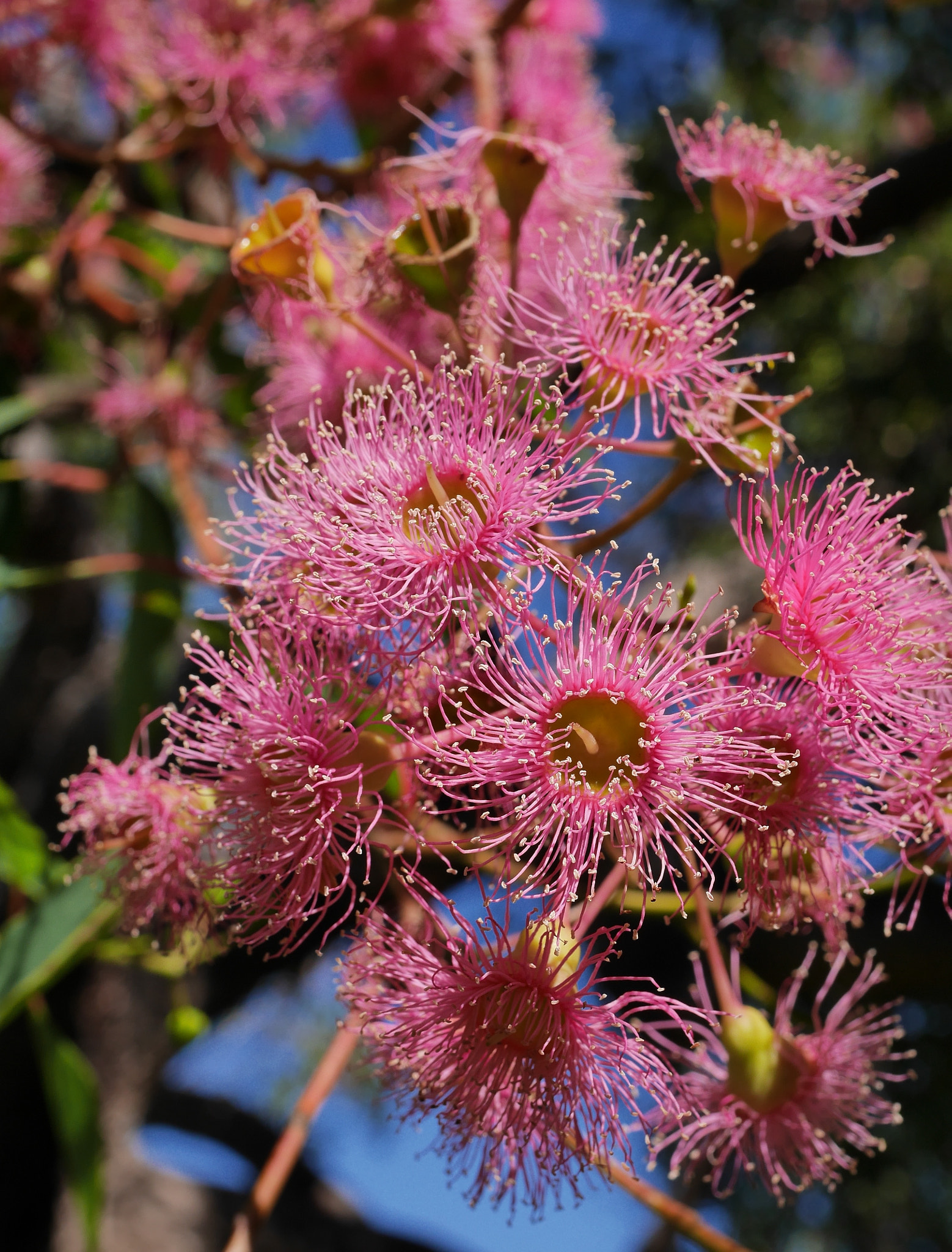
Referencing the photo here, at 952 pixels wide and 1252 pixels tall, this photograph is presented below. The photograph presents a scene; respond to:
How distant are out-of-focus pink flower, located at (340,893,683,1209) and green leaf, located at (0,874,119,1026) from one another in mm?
581

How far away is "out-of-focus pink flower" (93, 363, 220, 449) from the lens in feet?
5.71

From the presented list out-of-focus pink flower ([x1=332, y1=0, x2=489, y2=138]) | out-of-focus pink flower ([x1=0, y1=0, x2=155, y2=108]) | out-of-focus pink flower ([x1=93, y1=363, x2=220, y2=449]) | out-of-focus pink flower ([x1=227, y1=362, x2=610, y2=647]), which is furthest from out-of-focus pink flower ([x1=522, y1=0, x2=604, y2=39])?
out-of-focus pink flower ([x1=227, y1=362, x2=610, y2=647])

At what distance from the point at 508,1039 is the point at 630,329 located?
58 cm

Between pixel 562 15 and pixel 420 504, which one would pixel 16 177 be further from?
pixel 420 504

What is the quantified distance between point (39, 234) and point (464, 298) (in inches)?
53.1

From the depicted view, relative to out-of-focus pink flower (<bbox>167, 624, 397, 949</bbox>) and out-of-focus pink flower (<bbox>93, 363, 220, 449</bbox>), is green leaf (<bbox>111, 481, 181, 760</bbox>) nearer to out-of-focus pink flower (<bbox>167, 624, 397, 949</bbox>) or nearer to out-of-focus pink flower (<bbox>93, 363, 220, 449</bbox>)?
out-of-focus pink flower (<bbox>93, 363, 220, 449</bbox>)

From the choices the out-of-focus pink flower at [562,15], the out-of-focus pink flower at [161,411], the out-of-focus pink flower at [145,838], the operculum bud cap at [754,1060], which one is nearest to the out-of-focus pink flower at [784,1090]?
the operculum bud cap at [754,1060]

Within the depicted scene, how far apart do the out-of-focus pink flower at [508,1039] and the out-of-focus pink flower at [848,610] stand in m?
0.24

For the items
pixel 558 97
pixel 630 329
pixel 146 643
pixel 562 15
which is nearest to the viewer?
pixel 630 329

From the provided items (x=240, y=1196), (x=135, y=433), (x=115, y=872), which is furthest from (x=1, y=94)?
(x=240, y=1196)

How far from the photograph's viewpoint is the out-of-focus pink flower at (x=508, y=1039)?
2.49ft

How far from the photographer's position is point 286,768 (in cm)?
80

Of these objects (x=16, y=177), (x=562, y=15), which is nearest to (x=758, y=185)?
(x=562, y=15)

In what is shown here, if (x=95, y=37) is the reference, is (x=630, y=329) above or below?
below
